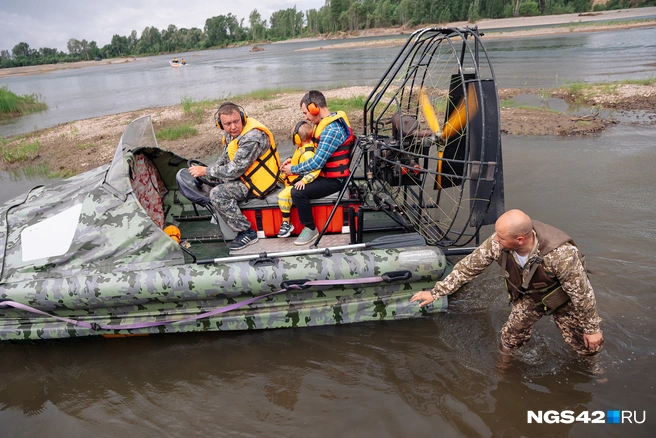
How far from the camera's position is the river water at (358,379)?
305cm

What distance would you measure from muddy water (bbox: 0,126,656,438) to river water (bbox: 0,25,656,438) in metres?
0.01

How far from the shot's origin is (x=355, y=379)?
342 cm

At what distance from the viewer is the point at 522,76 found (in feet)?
53.5

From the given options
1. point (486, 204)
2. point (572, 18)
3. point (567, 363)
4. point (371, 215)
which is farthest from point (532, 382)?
point (572, 18)

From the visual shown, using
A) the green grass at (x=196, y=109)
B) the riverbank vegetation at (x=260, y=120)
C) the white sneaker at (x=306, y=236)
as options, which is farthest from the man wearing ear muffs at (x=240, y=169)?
the green grass at (x=196, y=109)

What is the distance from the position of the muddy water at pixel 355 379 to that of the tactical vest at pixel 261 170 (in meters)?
1.51

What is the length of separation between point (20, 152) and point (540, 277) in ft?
40.1

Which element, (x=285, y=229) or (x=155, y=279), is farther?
(x=285, y=229)

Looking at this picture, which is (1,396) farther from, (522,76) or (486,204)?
(522,76)

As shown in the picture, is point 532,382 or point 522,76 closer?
point 532,382

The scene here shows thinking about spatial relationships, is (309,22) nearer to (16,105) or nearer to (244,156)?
(16,105)

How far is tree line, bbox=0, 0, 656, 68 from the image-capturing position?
198ft

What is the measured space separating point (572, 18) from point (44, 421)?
68174mm

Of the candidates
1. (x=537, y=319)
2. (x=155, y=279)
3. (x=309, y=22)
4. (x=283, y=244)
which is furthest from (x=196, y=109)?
(x=309, y=22)
